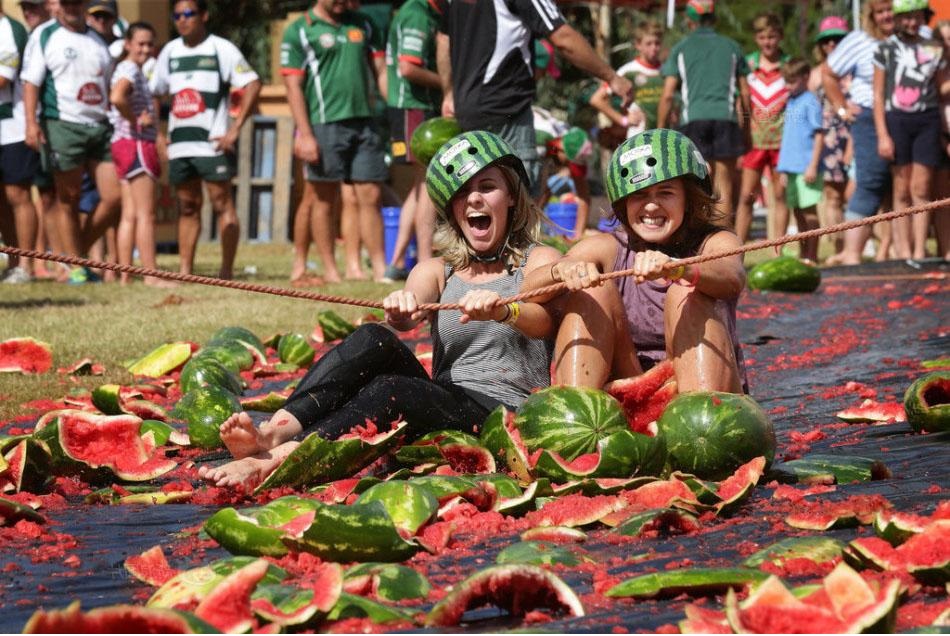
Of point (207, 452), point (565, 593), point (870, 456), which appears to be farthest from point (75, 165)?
point (565, 593)

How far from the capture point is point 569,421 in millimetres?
4633

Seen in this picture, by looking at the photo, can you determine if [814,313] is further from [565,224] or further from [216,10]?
[216,10]

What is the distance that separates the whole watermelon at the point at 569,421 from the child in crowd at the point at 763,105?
970cm

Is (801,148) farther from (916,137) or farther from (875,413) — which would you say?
(875,413)

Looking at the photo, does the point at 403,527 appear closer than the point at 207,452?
Yes

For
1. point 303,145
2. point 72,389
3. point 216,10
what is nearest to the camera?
point 72,389

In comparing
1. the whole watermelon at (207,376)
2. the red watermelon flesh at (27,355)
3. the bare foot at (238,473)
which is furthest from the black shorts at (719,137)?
the bare foot at (238,473)

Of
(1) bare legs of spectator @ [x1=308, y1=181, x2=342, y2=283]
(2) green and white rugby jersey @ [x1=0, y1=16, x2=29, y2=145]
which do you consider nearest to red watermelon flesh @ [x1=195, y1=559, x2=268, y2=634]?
(1) bare legs of spectator @ [x1=308, y1=181, x2=342, y2=283]

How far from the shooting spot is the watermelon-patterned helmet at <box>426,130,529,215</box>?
541 cm

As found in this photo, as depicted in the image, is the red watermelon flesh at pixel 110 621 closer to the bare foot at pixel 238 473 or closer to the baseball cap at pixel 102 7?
the bare foot at pixel 238 473

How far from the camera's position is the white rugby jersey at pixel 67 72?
483 inches

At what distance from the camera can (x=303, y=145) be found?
11.9 metres

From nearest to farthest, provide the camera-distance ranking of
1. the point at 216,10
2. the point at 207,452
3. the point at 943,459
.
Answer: the point at 943,459, the point at 207,452, the point at 216,10

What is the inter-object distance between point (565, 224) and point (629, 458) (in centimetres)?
1329
